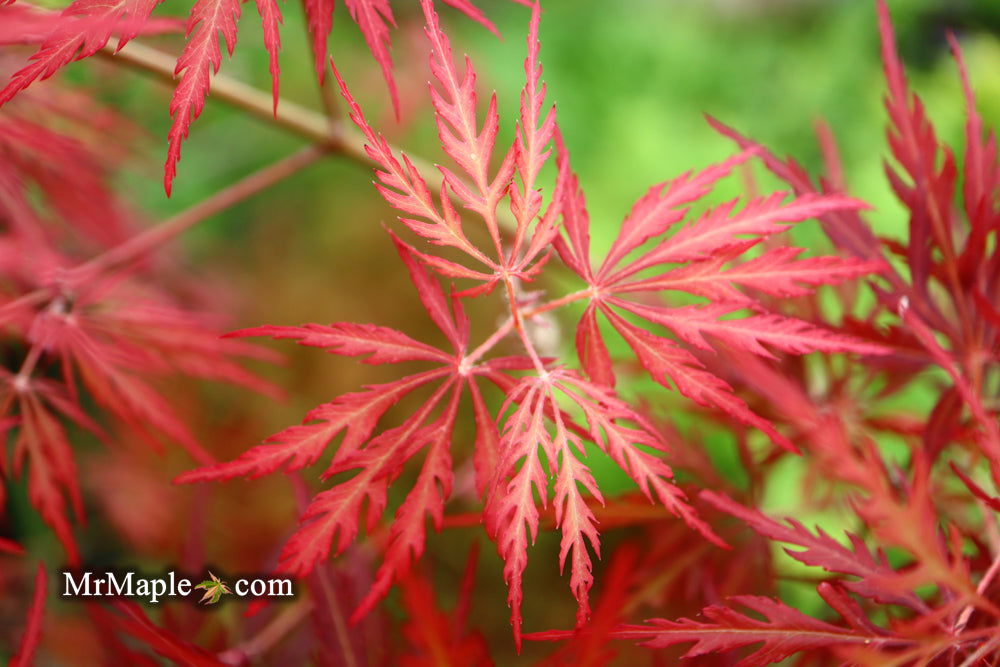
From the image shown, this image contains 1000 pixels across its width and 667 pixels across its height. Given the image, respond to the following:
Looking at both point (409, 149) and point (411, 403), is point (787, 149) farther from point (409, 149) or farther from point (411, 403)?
point (411, 403)

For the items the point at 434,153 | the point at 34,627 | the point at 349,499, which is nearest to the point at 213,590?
the point at 34,627

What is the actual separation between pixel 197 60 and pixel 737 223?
333 mm

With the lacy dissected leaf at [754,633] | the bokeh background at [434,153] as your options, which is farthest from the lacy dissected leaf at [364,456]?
the bokeh background at [434,153]

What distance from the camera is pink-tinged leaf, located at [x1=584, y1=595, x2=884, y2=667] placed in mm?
405

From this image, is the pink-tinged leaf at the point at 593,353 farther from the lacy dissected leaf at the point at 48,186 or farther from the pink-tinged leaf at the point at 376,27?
the lacy dissected leaf at the point at 48,186

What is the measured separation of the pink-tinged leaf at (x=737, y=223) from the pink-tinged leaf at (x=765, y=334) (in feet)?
0.13

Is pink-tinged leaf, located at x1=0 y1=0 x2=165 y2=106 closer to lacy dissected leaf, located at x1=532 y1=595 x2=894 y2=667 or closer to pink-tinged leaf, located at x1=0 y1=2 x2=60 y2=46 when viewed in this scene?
pink-tinged leaf, located at x1=0 y1=2 x2=60 y2=46

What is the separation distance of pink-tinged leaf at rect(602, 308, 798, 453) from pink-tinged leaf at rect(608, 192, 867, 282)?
0.05 metres

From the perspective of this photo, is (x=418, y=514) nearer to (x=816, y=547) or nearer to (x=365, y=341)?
(x=365, y=341)

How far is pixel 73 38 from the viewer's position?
1.24ft

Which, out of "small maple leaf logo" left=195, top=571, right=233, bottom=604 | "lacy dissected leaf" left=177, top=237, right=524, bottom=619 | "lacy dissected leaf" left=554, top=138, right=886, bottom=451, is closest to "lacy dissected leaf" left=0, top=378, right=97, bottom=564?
"small maple leaf logo" left=195, top=571, right=233, bottom=604

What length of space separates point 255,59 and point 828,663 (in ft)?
6.20

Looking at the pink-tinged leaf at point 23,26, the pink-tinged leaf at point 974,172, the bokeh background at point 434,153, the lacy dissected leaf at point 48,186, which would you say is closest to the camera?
the pink-tinged leaf at point 23,26

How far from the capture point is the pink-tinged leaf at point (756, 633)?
1.33 feet
